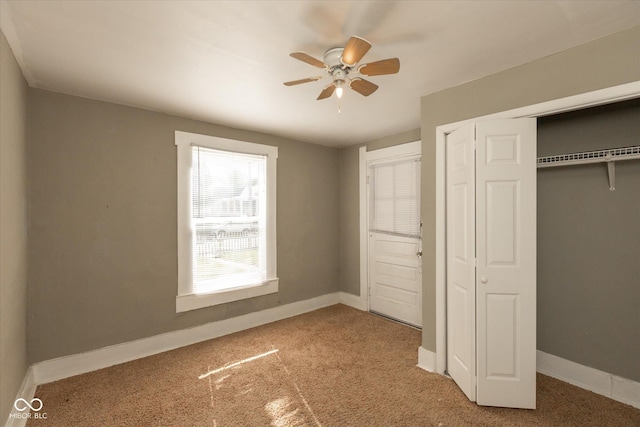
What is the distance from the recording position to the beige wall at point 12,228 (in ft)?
5.90

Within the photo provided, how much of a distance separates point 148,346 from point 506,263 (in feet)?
11.1

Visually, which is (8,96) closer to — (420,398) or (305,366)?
(305,366)

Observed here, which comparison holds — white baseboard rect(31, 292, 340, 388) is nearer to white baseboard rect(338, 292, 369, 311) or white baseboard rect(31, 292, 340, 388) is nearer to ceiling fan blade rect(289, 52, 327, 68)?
white baseboard rect(338, 292, 369, 311)

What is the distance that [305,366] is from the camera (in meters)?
2.83

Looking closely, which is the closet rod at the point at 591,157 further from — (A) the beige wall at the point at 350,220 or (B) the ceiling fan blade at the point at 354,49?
(A) the beige wall at the point at 350,220

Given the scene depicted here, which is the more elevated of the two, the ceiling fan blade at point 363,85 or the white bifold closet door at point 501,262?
the ceiling fan blade at point 363,85

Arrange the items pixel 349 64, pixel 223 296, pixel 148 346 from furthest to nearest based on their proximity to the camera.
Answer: pixel 223 296 < pixel 148 346 < pixel 349 64

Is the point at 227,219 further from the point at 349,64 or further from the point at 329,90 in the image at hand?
the point at 349,64

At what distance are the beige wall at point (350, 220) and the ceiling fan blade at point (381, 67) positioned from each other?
256 centimetres

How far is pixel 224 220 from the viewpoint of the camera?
3592 millimetres

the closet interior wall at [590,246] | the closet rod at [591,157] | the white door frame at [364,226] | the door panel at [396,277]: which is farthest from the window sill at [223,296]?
the closet rod at [591,157]

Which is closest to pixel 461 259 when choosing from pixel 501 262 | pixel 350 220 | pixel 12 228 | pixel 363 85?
pixel 501 262

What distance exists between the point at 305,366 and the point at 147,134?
281 centimetres

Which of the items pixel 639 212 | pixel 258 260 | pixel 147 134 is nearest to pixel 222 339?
pixel 258 260
